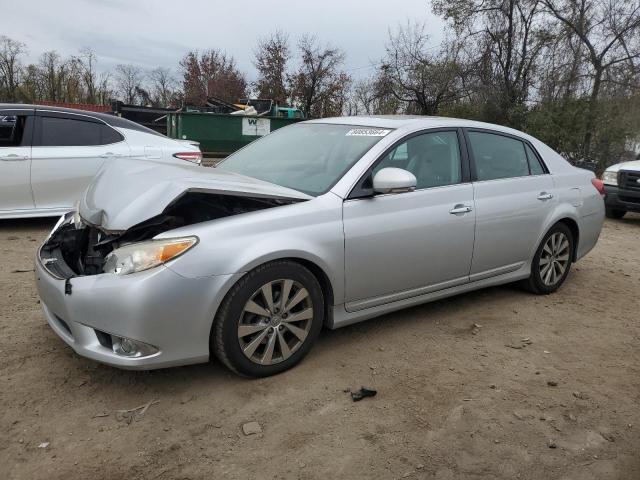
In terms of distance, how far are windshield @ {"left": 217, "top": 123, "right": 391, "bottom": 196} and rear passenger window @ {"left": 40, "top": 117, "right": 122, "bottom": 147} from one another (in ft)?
10.5

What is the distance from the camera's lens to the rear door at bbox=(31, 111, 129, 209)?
644 cm

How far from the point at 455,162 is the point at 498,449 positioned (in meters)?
2.22

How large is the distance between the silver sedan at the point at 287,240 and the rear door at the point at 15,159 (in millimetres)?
3185

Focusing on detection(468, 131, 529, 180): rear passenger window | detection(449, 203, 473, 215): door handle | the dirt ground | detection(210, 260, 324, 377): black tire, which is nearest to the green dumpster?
the dirt ground

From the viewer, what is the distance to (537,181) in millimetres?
4672

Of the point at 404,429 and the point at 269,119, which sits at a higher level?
the point at 269,119

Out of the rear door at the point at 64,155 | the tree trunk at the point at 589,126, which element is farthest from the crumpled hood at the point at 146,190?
the tree trunk at the point at 589,126

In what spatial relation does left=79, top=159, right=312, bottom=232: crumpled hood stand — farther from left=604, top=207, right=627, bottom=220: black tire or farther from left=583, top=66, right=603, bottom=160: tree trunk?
left=583, top=66, right=603, bottom=160: tree trunk

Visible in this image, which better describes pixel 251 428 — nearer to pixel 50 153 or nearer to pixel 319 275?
pixel 319 275

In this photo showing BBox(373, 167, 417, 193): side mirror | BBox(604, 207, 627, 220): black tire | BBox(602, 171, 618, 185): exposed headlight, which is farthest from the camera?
BBox(604, 207, 627, 220): black tire

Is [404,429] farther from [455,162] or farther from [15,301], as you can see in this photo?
[15,301]

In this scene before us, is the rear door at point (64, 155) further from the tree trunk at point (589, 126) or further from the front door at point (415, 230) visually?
the tree trunk at point (589, 126)

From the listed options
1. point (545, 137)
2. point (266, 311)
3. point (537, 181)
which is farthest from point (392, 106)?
point (266, 311)

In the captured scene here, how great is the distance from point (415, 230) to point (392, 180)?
466mm
